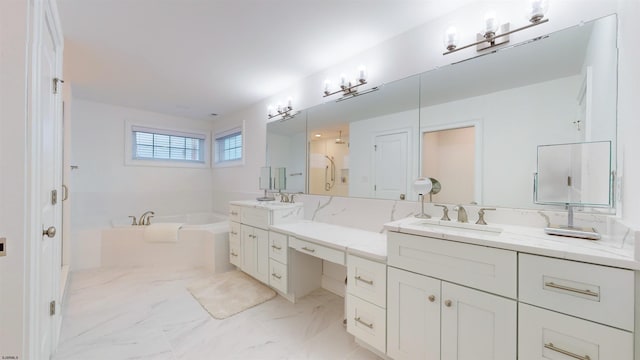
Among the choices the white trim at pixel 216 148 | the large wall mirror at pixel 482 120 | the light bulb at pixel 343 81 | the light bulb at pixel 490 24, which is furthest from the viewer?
the white trim at pixel 216 148

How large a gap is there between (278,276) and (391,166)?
56.0 inches

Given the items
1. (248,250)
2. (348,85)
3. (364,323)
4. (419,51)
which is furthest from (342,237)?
(419,51)

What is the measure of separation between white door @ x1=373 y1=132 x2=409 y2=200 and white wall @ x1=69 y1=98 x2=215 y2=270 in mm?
3565

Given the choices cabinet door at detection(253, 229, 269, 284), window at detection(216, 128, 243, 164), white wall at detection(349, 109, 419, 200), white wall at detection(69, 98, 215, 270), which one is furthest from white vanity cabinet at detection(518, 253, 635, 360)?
white wall at detection(69, 98, 215, 270)

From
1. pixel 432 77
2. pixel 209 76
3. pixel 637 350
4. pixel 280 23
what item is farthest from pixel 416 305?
pixel 209 76

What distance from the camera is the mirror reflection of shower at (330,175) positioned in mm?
2539

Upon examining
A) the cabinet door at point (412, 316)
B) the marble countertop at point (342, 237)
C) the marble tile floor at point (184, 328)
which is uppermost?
the marble countertop at point (342, 237)

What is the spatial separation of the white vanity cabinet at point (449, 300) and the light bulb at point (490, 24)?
1268 millimetres

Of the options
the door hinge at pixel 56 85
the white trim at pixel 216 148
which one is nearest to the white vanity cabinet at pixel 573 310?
the door hinge at pixel 56 85

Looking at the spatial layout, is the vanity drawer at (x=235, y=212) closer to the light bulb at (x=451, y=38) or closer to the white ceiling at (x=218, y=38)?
the white ceiling at (x=218, y=38)

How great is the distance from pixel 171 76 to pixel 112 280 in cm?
236

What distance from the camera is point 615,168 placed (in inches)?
46.7

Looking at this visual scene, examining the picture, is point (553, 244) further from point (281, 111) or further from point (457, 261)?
point (281, 111)

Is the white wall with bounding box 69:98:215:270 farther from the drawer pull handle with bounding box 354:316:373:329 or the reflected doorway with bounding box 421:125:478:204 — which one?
the reflected doorway with bounding box 421:125:478:204
